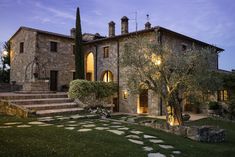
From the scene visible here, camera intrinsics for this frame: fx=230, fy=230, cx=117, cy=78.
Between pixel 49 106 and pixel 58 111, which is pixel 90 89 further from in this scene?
pixel 58 111

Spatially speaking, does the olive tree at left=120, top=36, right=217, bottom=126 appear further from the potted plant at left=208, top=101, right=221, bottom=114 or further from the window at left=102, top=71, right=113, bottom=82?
the window at left=102, top=71, right=113, bottom=82

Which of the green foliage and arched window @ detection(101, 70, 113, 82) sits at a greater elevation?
arched window @ detection(101, 70, 113, 82)

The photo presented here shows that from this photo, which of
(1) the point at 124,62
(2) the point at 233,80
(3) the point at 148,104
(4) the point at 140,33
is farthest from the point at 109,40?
(2) the point at 233,80

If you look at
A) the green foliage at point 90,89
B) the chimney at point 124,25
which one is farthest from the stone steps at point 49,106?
the chimney at point 124,25

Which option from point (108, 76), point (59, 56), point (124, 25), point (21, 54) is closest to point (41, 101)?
point (59, 56)

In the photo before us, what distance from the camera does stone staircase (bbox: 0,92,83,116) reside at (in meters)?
11.5

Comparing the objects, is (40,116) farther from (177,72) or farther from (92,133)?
(177,72)

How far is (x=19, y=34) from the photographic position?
2262 centimetres

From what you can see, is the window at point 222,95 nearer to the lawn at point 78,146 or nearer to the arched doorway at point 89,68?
the arched doorway at point 89,68

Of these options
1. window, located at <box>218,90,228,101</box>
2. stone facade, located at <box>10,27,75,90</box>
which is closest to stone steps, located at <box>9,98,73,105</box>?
stone facade, located at <box>10,27,75,90</box>

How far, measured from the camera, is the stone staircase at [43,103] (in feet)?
37.9

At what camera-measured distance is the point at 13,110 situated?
36.5ft

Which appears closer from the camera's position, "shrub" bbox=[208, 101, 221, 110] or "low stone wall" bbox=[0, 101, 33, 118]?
"low stone wall" bbox=[0, 101, 33, 118]

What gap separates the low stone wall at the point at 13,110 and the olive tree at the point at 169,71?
5139 mm
